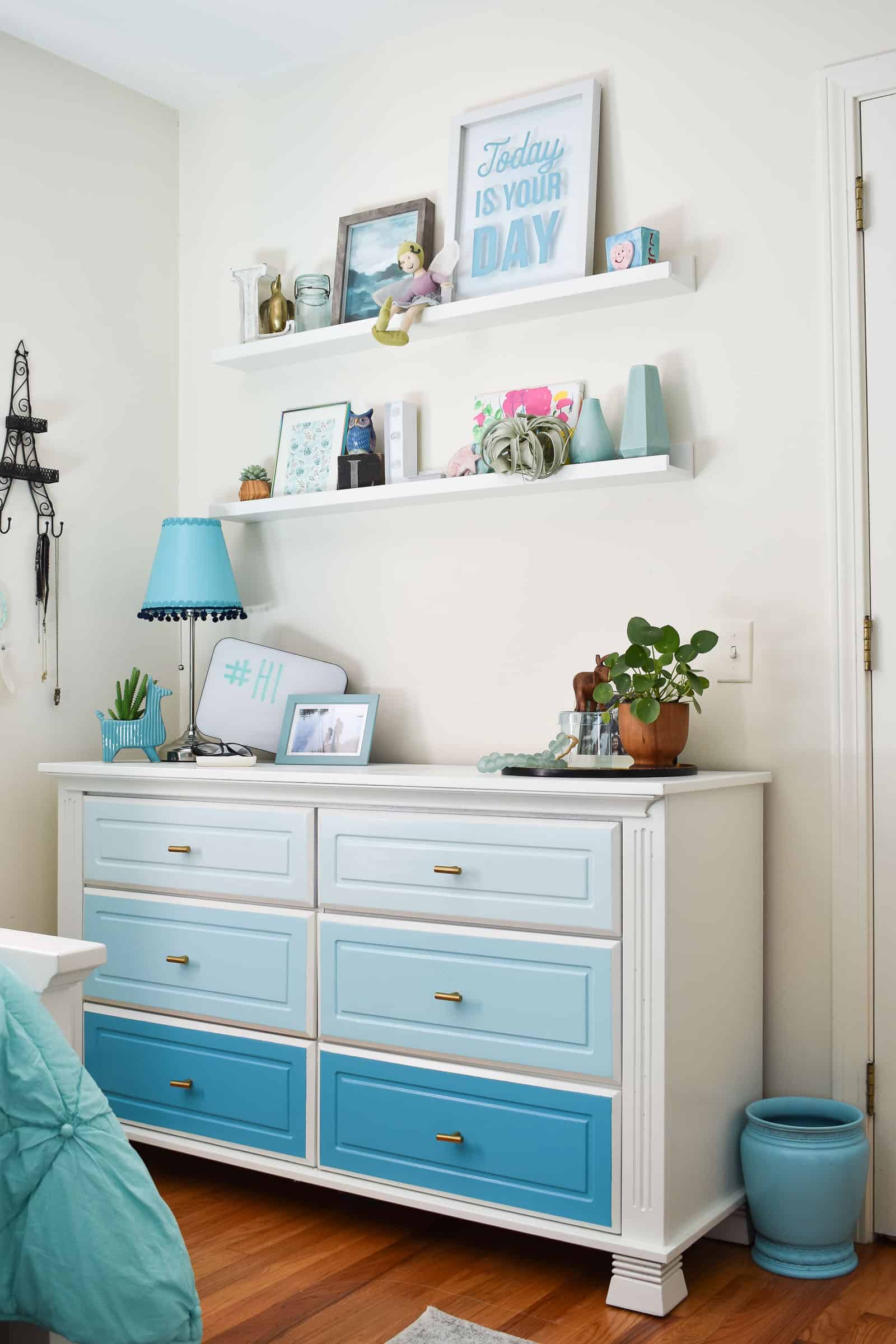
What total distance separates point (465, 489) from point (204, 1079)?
1.31 m

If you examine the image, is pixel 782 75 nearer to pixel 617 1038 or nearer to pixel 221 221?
pixel 221 221

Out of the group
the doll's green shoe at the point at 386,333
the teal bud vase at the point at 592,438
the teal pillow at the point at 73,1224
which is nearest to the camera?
the teal pillow at the point at 73,1224

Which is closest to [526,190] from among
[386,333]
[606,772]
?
[386,333]

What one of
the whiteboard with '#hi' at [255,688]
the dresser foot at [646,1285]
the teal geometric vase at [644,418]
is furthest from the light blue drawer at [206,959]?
the teal geometric vase at [644,418]

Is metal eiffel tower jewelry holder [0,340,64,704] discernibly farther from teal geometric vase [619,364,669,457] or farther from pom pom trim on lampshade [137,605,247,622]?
teal geometric vase [619,364,669,457]

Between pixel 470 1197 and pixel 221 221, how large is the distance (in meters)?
2.42

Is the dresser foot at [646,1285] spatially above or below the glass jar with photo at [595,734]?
below

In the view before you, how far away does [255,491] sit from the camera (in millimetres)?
2969

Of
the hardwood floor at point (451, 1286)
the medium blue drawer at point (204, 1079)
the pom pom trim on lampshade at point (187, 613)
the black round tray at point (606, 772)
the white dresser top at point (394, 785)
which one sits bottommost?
the hardwood floor at point (451, 1286)

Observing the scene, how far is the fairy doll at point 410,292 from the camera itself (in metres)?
2.65

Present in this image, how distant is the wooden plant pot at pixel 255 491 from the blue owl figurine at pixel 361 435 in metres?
0.27

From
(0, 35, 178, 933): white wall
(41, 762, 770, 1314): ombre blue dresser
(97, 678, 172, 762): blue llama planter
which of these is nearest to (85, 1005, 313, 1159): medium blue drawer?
(41, 762, 770, 1314): ombre blue dresser

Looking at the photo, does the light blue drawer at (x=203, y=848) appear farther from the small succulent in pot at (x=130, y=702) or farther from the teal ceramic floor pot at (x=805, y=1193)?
the teal ceramic floor pot at (x=805, y=1193)

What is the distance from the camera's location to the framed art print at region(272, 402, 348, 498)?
2.89 m
